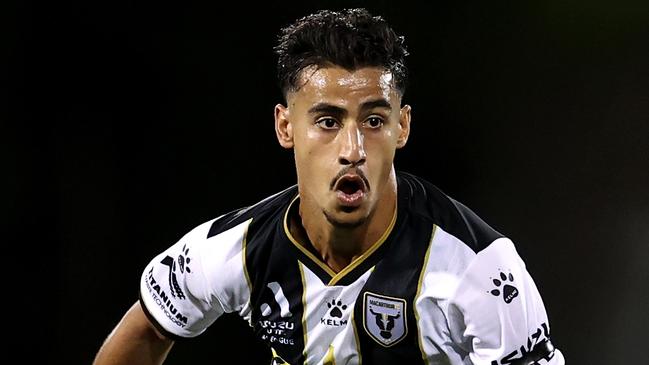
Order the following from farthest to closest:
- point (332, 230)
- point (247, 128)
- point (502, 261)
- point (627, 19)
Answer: point (247, 128)
point (627, 19)
point (332, 230)
point (502, 261)

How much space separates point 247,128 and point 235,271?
0.77 meters

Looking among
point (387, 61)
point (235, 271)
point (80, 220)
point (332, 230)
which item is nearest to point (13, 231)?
point (80, 220)

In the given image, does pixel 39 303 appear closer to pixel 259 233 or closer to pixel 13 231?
pixel 13 231

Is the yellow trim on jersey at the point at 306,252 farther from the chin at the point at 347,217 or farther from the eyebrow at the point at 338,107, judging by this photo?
the eyebrow at the point at 338,107

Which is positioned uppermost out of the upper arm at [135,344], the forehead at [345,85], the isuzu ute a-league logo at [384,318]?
the forehead at [345,85]

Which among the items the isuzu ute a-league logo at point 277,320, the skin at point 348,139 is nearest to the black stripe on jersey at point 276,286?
the isuzu ute a-league logo at point 277,320

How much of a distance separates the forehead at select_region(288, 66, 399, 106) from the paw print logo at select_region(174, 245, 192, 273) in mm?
388

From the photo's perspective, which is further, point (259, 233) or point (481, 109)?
point (481, 109)

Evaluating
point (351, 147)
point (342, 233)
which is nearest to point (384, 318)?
point (342, 233)

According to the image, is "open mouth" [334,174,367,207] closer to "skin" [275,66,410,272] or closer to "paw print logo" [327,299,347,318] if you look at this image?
"skin" [275,66,410,272]

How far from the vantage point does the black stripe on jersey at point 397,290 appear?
1.58 metres

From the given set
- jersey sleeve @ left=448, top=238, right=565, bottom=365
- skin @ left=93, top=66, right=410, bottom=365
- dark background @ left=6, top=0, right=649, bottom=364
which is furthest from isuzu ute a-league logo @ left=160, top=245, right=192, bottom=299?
dark background @ left=6, top=0, right=649, bottom=364

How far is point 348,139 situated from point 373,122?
62 mm

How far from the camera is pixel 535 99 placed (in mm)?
2314
